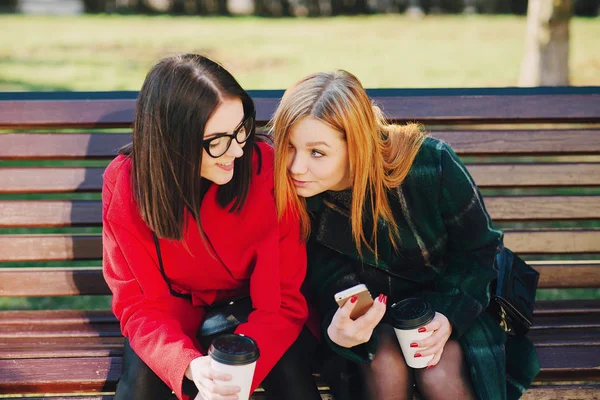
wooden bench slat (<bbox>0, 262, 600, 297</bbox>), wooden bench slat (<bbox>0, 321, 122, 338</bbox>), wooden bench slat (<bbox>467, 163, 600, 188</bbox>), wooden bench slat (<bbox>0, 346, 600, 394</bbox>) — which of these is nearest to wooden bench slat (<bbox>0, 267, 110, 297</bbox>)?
wooden bench slat (<bbox>0, 262, 600, 297</bbox>)

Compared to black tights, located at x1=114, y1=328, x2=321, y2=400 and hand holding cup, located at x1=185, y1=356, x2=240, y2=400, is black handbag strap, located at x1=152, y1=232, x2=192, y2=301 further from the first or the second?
hand holding cup, located at x1=185, y1=356, x2=240, y2=400

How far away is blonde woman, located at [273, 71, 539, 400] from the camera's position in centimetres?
246

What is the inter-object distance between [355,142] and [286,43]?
1075 centimetres

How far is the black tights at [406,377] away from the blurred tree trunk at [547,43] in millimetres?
6077

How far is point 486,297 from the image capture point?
2658 mm

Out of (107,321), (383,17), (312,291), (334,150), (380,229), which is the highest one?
(334,150)

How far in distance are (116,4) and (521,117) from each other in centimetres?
1614

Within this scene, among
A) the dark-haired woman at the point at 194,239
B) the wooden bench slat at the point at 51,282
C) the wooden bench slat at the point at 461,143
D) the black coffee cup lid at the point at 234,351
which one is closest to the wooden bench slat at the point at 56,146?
the wooden bench slat at the point at 461,143

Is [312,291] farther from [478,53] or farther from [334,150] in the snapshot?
[478,53]

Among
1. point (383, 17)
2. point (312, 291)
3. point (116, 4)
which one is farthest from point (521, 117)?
point (116, 4)

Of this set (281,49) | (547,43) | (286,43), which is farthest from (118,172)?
(286,43)

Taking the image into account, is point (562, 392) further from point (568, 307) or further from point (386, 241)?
point (386, 241)

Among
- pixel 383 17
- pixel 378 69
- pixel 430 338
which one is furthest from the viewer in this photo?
pixel 383 17

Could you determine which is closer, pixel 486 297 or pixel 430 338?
pixel 430 338
